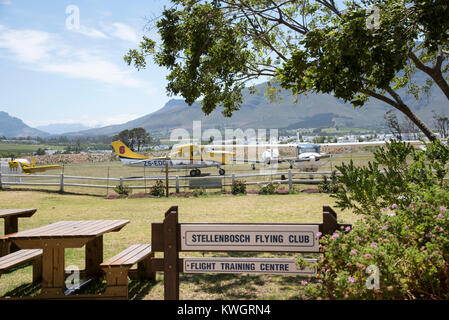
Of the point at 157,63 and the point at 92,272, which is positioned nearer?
the point at 92,272

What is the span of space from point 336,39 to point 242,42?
13.3 feet

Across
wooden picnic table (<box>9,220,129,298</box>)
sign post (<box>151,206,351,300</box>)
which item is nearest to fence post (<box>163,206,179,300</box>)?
sign post (<box>151,206,351,300</box>)

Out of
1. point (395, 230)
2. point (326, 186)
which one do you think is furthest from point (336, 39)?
point (326, 186)

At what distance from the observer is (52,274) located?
189 inches

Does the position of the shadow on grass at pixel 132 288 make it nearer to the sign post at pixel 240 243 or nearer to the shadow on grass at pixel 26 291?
the shadow on grass at pixel 26 291

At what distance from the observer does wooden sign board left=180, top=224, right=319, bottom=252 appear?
3.88 metres

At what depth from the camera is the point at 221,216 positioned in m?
12.1

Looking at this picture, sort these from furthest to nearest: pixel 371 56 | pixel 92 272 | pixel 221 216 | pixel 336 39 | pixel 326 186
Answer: pixel 326 186 → pixel 221 216 → pixel 92 272 → pixel 336 39 → pixel 371 56

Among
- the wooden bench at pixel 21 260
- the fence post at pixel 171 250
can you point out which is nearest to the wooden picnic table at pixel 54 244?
the wooden bench at pixel 21 260

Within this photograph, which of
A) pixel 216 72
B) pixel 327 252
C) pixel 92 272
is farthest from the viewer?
pixel 216 72

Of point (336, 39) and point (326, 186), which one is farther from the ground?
point (336, 39)

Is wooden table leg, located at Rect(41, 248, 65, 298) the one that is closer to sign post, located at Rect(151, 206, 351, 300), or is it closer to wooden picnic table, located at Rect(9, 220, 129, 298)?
wooden picnic table, located at Rect(9, 220, 129, 298)

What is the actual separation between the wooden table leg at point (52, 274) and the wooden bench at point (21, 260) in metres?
0.60
